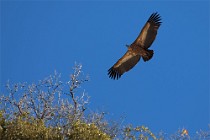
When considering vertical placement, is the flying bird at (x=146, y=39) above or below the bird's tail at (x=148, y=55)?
above

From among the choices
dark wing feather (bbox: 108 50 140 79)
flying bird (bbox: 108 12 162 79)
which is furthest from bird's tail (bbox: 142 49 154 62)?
dark wing feather (bbox: 108 50 140 79)

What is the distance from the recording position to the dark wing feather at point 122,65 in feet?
60.6

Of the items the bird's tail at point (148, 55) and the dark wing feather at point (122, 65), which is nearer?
the bird's tail at point (148, 55)

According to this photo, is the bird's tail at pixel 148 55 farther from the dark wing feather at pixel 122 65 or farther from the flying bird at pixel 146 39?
the dark wing feather at pixel 122 65

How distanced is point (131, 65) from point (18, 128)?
8214 mm

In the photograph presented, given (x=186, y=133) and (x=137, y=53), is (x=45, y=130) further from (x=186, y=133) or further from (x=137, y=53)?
(x=186, y=133)

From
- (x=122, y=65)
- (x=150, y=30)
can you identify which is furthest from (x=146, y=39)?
(x=122, y=65)

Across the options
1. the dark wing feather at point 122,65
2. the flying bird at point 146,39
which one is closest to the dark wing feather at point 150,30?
the flying bird at point 146,39

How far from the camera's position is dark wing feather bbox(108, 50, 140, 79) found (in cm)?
1847

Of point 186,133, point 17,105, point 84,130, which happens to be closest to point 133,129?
point 84,130

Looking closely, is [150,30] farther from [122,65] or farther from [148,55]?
[122,65]

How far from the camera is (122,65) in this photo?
1891 cm

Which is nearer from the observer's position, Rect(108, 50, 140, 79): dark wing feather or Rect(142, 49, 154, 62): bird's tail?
Rect(142, 49, 154, 62): bird's tail

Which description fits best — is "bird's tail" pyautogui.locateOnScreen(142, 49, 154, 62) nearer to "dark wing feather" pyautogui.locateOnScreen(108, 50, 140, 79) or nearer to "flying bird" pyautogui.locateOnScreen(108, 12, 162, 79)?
"flying bird" pyautogui.locateOnScreen(108, 12, 162, 79)
